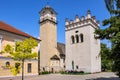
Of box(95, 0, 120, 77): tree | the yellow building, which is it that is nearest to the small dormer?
the yellow building

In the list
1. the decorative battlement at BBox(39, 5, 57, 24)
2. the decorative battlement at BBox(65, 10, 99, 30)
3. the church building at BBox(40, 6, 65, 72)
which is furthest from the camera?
the decorative battlement at BBox(39, 5, 57, 24)

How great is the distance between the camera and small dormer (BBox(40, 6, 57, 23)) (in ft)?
158

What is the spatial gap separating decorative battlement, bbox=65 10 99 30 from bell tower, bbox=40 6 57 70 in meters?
5.06

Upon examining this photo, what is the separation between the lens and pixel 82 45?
4128 centimetres

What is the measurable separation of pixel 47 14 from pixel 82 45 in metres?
14.0

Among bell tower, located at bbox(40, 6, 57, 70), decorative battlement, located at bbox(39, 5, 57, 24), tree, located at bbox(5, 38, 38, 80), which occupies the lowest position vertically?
tree, located at bbox(5, 38, 38, 80)

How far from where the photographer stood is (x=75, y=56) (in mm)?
42312

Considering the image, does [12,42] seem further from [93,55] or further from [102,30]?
[93,55]

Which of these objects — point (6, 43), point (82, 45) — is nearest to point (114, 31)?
point (6, 43)

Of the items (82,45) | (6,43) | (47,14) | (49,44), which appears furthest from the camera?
(47,14)

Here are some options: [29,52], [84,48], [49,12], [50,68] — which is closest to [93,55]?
[84,48]

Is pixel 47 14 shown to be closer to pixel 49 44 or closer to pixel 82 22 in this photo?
pixel 49 44

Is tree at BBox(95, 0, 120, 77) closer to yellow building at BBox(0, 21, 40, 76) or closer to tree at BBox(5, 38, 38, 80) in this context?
tree at BBox(5, 38, 38, 80)

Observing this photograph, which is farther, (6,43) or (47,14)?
(47,14)
